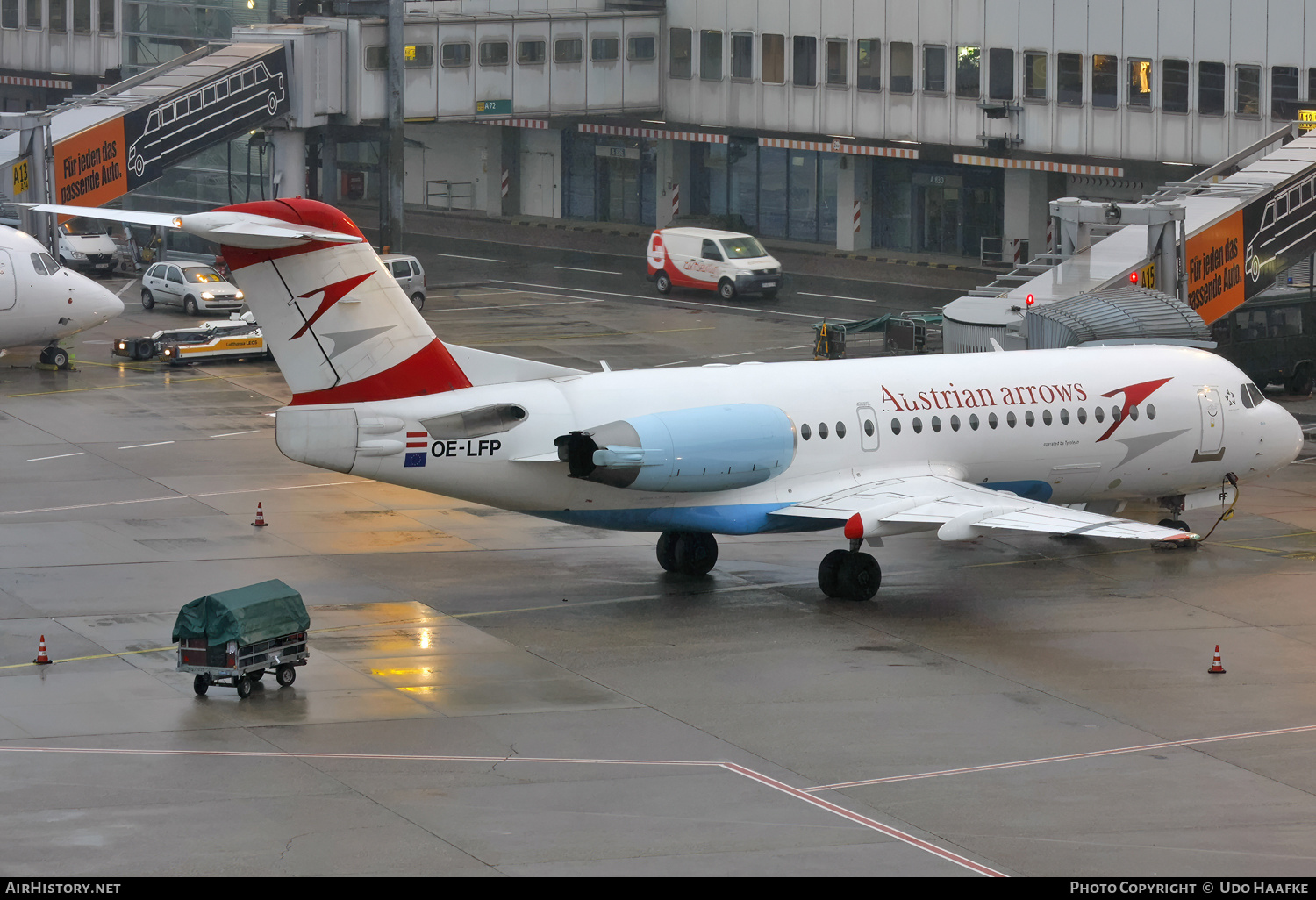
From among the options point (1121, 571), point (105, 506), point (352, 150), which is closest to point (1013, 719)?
point (1121, 571)

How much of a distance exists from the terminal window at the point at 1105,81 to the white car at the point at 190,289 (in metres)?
30.6

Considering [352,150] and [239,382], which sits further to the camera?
[352,150]

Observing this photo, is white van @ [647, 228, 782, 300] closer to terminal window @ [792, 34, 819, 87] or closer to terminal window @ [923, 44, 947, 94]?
terminal window @ [923, 44, 947, 94]

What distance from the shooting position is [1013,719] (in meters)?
25.8

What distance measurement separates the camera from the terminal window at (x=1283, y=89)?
64750 millimetres

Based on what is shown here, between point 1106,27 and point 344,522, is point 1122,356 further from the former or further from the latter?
point 1106,27

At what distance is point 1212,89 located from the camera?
67.0 meters

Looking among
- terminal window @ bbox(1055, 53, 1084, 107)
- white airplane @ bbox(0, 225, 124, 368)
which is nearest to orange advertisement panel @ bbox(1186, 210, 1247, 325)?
terminal window @ bbox(1055, 53, 1084, 107)

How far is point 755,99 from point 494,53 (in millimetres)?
11171

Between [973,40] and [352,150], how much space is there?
1384 inches

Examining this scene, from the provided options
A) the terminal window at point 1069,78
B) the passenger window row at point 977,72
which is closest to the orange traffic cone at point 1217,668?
the passenger window row at point 977,72

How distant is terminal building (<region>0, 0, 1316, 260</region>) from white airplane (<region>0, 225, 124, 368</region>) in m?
17.1

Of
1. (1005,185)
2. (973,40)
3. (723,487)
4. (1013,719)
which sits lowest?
(1013,719)

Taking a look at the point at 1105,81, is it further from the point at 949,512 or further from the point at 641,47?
the point at 949,512
